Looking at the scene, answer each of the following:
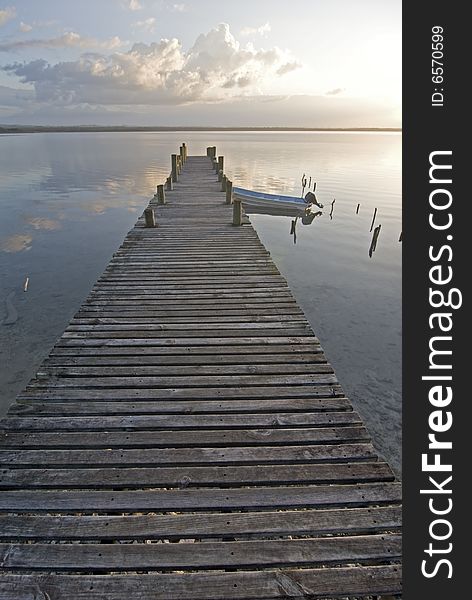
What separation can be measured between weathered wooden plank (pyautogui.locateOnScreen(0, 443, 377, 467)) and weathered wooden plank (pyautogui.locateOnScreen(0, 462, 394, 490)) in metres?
0.07

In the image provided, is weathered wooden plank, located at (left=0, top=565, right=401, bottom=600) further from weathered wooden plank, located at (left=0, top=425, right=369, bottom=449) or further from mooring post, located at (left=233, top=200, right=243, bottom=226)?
mooring post, located at (left=233, top=200, right=243, bottom=226)

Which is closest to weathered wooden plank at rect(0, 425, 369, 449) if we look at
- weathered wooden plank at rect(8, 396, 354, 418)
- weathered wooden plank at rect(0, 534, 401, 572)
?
weathered wooden plank at rect(8, 396, 354, 418)

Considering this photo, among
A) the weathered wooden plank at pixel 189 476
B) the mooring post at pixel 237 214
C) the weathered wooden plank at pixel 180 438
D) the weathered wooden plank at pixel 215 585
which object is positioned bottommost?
the weathered wooden plank at pixel 215 585

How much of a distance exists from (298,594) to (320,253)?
55.4ft

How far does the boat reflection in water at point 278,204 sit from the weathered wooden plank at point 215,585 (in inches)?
965

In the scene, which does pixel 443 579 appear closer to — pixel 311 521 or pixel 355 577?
pixel 355 577

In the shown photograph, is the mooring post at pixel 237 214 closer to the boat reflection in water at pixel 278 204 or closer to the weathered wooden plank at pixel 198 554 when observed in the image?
the weathered wooden plank at pixel 198 554

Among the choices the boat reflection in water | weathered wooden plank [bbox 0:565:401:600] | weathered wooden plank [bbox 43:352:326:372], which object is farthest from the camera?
the boat reflection in water

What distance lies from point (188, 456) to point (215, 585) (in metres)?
1.14

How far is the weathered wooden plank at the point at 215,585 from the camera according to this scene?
100 inches

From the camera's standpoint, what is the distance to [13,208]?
24.5 meters

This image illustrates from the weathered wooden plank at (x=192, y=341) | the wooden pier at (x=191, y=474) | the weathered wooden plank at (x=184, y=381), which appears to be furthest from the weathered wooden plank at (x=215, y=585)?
the weathered wooden plank at (x=192, y=341)

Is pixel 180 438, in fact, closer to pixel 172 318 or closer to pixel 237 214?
pixel 172 318

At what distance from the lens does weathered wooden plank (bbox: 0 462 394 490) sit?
3285 millimetres
